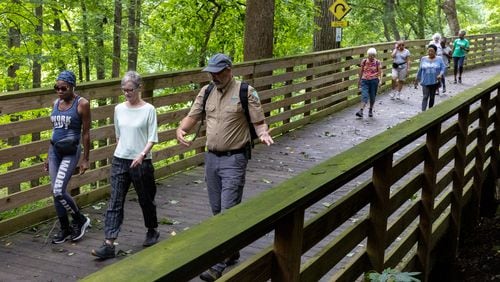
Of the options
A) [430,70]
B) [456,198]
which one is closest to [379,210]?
[456,198]

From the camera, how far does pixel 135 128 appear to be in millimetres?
5781

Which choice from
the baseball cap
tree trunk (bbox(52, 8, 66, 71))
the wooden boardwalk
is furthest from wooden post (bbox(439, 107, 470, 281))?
tree trunk (bbox(52, 8, 66, 71))

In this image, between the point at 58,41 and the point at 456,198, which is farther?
the point at 58,41

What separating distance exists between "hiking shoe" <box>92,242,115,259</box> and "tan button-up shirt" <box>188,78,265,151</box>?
135 centimetres

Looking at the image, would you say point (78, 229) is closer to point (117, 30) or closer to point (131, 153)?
point (131, 153)

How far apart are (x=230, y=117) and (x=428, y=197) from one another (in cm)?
182

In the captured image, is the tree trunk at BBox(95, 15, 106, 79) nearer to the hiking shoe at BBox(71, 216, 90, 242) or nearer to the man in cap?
the hiking shoe at BBox(71, 216, 90, 242)

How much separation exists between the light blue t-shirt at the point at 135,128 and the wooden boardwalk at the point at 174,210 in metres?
0.95

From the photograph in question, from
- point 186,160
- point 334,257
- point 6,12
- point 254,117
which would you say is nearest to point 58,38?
point 6,12

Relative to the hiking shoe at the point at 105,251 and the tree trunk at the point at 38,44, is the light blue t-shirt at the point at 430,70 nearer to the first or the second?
the hiking shoe at the point at 105,251

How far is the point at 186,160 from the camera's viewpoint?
30.5 ft

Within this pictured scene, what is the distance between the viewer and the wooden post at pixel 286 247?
256 cm

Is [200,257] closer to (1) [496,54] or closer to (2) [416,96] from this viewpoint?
(2) [416,96]

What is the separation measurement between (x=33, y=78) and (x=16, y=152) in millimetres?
14885
